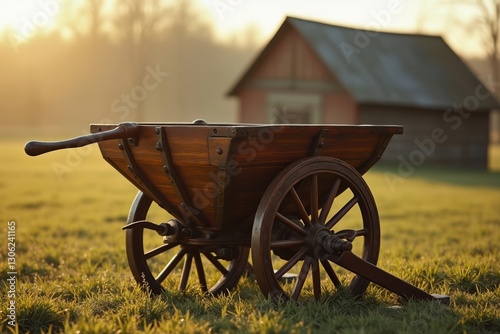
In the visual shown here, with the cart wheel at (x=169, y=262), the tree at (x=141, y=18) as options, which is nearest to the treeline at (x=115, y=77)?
the tree at (x=141, y=18)

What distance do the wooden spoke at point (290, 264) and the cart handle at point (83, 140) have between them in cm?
123

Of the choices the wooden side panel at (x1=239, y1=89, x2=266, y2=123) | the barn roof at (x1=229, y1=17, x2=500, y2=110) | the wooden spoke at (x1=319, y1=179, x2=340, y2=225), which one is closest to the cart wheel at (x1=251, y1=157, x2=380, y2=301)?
the wooden spoke at (x1=319, y1=179, x2=340, y2=225)

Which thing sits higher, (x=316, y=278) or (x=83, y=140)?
(x=83, y=140)

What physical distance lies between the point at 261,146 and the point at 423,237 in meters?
5.11

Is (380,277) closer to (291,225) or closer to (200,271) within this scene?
(291,225)

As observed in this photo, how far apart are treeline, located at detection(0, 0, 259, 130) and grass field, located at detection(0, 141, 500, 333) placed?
38554 millimetres

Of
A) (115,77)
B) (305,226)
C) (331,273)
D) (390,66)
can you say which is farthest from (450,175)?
(115,77)

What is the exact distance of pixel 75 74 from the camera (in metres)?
59.3

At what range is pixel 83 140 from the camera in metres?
4.11

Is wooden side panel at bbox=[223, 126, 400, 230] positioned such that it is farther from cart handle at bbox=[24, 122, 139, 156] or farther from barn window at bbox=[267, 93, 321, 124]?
barn window at bbox=[267, 93, 321, 124]

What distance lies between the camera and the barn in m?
20.7

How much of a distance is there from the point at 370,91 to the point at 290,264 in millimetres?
16498

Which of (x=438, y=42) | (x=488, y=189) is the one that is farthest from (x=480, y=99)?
(x=488, y=189)

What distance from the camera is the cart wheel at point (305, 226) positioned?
4.10 meters
